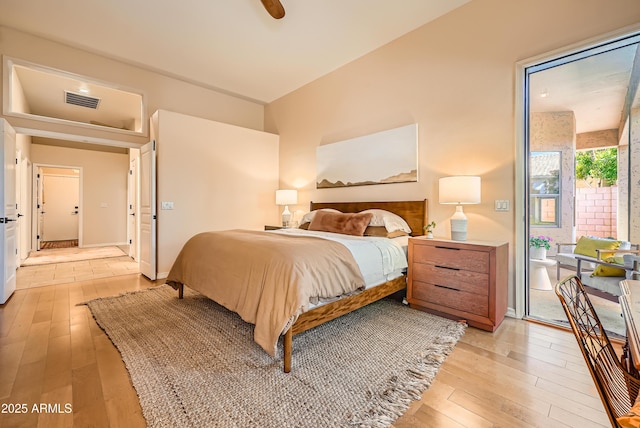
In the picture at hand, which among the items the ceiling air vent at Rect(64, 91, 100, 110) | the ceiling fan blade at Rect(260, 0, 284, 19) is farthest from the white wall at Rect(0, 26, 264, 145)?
the ceiling fan blade at Rect(260, 0, 284, 19)

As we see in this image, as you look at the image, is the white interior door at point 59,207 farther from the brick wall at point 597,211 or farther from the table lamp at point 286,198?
the brick wall at point 597,211

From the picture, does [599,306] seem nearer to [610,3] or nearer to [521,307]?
[521,307]

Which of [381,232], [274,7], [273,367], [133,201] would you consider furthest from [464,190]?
[133,201]

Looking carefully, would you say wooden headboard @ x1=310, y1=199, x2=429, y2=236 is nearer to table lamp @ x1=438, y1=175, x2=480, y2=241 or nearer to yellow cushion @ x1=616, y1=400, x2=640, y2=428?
table lamp @ x1=438, y1=175, x2=480, y2=241

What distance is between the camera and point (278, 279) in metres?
1.75

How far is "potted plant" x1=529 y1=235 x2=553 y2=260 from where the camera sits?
131 inches

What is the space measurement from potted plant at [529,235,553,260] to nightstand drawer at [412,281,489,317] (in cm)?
165

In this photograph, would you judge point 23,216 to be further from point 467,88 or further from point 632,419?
point 632,419

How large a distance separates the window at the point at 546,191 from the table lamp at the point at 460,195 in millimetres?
1270

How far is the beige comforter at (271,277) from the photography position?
66.5 inches

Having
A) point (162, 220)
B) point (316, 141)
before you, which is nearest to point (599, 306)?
point (316, 141)

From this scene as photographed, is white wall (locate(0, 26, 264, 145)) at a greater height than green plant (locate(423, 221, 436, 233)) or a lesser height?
greater

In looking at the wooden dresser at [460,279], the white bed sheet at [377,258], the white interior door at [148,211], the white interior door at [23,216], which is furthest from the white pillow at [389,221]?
the white interior door at [23,216]

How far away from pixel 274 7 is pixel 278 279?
2.61m
